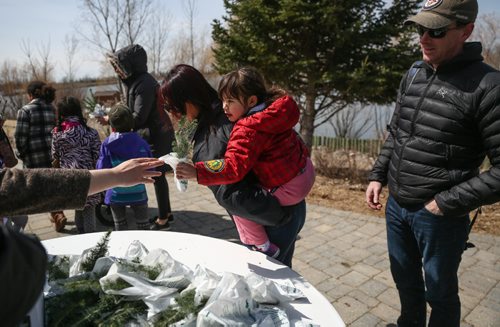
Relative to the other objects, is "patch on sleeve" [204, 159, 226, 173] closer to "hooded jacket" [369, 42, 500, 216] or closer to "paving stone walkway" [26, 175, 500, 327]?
"hooded jacket" [369, 42, 500, 216]

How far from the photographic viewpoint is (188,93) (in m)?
1.90

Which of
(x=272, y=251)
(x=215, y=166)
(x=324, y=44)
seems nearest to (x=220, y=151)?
(x=215, y=166)

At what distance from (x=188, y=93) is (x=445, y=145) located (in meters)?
1.37

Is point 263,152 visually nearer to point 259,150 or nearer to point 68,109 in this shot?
point 259,150

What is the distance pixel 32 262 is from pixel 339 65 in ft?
23.0

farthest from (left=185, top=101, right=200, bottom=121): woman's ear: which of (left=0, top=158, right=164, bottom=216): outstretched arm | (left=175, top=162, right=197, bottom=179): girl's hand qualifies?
(left=0, top=158, right=164, bottom=216): outstretched arm

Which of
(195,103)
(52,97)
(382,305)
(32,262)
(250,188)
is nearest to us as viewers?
(32,262)

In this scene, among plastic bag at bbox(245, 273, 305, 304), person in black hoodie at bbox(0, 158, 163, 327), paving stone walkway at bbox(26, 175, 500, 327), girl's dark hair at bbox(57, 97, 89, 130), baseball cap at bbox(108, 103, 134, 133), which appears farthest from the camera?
girl's dark hair at bbox(57, 97, 89, 130)

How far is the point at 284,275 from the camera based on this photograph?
1638mm

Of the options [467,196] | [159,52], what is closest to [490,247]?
[467,196]

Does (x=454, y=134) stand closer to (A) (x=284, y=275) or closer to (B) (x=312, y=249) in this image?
(A) (x=284, y=275)

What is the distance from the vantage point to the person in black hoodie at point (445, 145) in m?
1.67

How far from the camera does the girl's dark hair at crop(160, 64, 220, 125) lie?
75.0 inches

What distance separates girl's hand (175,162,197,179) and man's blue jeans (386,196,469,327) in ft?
4.03
